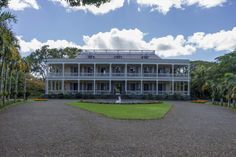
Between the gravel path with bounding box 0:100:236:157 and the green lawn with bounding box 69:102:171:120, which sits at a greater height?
the green lawn with bounding box 69:102:171:120

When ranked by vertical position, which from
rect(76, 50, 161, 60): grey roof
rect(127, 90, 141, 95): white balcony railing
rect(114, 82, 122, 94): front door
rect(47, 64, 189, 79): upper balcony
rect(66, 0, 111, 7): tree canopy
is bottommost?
rect(127, 90, 141, 95): white balcony railing

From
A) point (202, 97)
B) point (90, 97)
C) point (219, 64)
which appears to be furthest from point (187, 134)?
point (202, 97)

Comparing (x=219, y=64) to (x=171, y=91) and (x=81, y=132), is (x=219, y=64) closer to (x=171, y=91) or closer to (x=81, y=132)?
(x=171, y=91)

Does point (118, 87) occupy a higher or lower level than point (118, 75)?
lower

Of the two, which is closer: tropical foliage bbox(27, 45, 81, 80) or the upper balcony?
the upper balcony

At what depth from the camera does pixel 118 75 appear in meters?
47.2

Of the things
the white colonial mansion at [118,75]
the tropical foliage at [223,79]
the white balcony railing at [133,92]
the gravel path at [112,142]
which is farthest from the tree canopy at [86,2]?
the white balcony railing at [133,92]

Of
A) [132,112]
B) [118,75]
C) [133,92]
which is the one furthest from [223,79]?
[118,75]

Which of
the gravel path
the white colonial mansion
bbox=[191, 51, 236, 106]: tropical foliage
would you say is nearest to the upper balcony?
the white colonial mansion

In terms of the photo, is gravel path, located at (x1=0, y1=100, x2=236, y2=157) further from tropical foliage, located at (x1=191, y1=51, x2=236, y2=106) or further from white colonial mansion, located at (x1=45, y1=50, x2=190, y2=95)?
white colonial mansion, located at (x1=45, y1=50, x2=190, y2=95)

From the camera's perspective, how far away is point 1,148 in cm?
766

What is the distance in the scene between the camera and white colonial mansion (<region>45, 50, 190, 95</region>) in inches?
1832

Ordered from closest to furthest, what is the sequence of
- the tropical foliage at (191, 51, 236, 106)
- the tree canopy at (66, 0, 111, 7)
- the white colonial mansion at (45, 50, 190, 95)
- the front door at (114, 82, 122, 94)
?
the tree canopy at (66, 0, 111, 7) < the tropical foliage at (191, 51, 236, 106) < the white colonial mansion at (45, 50, 190, 95) < the front door at (114, 82, 122, 94)

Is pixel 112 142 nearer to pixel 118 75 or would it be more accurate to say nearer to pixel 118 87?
pixel 118 75
